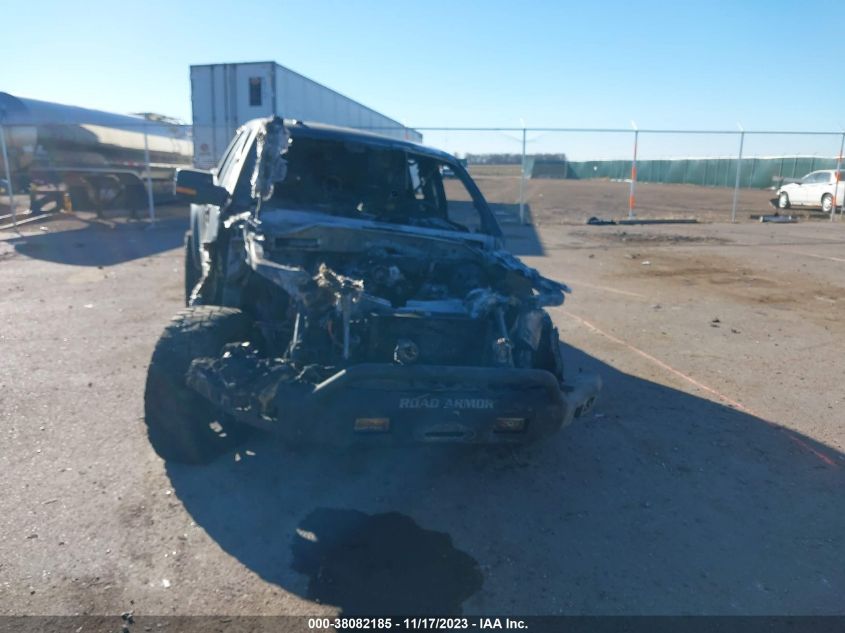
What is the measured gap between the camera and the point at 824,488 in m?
4.21

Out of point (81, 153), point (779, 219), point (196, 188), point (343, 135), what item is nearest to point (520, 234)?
point (779, 219)

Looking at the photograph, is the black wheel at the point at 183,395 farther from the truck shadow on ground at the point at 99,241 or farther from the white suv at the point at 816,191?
the white suv at the point at 816,191

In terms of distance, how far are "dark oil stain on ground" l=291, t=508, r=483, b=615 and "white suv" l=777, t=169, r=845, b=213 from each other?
24.4 metres

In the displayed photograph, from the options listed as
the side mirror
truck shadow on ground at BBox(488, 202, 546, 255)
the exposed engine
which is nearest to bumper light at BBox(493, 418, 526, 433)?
the exposed engine

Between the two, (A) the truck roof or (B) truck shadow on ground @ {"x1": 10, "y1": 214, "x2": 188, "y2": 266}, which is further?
(B) truck shadow on ground @ {"x1": 10, "y1": 214, "x2": 188, "y2": 266}

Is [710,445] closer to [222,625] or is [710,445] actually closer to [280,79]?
[222,625]

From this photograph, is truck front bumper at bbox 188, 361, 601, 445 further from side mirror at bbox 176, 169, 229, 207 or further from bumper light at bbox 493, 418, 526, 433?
side mirror at bbox 176, 169, 229, 207

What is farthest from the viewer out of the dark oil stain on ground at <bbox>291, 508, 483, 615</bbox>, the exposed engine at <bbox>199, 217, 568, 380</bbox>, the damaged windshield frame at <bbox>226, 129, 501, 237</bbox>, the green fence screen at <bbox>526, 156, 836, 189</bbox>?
the green fence screen at <bbox>526, 156, 836, 189</bbox>

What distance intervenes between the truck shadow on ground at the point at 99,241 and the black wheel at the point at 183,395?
8.43m

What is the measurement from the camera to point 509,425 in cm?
362

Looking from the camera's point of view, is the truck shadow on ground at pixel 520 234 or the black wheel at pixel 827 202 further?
the black wheel at pixel 827 202

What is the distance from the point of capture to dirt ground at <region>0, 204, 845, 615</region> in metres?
3.07

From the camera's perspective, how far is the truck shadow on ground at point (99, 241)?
12.4 m

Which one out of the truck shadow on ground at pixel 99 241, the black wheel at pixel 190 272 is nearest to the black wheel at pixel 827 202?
the truck shadow on ground at pixel 99 241
